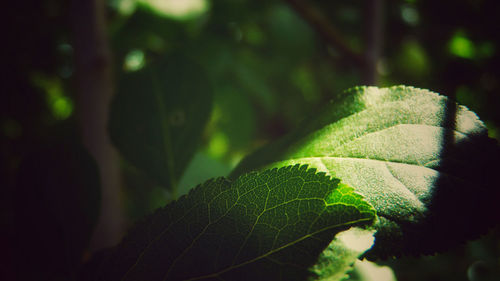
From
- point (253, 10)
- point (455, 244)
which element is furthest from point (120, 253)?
point (253, 10)

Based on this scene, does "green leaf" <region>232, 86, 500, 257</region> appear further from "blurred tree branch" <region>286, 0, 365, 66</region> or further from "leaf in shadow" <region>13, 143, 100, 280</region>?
"blurred tree branch" <region>286, 0, 365, 66</region>

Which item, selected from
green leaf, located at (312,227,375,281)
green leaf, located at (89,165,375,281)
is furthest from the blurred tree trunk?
green leaf, located at (312,227,375,281)

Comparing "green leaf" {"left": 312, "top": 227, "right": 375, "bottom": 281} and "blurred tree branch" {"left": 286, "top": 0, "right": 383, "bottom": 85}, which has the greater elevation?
"blurred tree branch" {"left": 286, "top": 0, "right": 383, "bottom": 85}

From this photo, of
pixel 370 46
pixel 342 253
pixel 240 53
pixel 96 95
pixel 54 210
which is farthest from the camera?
pixel 240 53

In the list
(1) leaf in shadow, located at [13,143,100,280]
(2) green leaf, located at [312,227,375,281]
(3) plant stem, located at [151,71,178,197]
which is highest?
(3) plant stem, located at [151,71,178,197]

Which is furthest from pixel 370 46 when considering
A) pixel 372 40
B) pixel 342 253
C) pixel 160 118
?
pixel 342 253

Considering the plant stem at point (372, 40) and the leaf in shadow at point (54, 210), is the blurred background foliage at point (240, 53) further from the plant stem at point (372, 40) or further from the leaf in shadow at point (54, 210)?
the leaf in shadow at point (54, 210)

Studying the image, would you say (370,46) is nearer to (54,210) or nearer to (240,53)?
(240,53)
